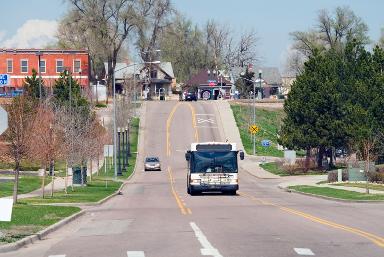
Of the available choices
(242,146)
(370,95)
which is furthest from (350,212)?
(242,146)

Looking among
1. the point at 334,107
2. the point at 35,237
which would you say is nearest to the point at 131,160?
the point at 334,107

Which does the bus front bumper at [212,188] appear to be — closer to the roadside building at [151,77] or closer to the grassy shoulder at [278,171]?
the grassy shoulder at [278,171]

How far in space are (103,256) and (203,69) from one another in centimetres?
16522

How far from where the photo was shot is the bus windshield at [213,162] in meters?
49.1

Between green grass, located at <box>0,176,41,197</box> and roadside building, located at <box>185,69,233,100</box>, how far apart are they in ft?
318

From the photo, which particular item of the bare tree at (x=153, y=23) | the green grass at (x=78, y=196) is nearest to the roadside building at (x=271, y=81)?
the bare tree at (x=153, y=23)

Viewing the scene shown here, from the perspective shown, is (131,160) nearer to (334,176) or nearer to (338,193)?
(334,176)

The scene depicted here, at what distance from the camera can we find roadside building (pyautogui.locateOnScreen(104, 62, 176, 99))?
503 ft

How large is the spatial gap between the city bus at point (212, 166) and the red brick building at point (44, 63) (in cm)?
7998

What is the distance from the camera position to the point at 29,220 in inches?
1131

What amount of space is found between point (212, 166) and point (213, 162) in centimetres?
23

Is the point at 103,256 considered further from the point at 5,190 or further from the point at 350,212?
the point at 5,190

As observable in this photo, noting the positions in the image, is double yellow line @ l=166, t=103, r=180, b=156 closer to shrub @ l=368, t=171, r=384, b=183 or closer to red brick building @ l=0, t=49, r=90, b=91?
red brick building @ l=0, t=49, r=90, b=91

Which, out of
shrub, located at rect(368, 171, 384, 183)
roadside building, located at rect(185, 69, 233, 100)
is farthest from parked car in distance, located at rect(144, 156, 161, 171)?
roadside building, located at rect(185, 69, 233, 100)
